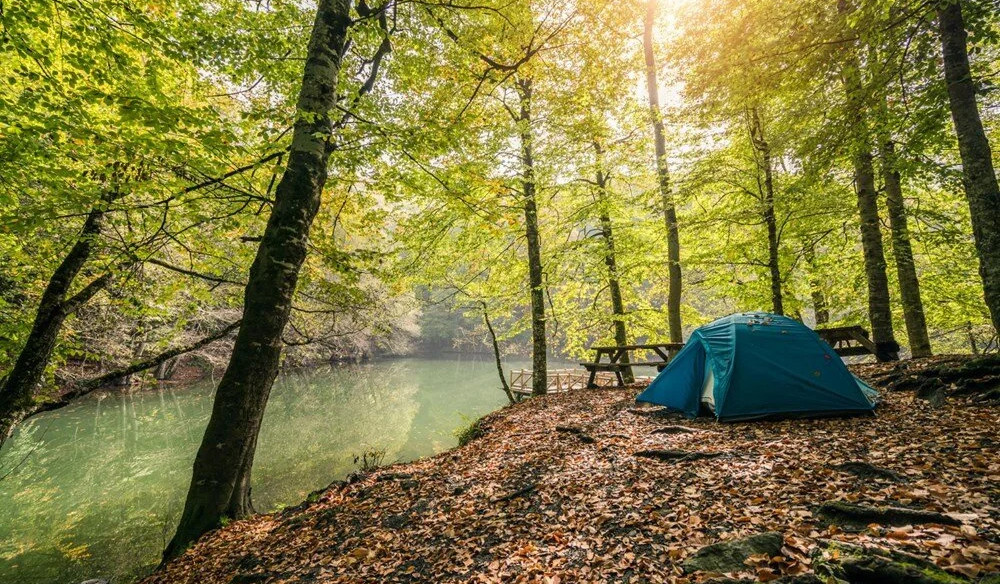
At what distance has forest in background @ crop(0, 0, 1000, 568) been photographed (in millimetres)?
5141

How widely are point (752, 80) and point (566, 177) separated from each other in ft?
21.8

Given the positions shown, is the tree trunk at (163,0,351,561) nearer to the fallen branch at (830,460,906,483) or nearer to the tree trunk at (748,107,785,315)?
the fallen branch at (830,460,906,483)

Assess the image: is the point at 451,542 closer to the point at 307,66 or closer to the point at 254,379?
the point at 254,379

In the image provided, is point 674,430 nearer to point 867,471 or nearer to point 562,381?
point 867,471

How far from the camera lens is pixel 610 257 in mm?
13461

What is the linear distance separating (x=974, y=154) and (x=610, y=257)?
28.1 ft

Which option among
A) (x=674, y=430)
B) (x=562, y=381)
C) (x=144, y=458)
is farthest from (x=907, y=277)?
(x=144, y=458)

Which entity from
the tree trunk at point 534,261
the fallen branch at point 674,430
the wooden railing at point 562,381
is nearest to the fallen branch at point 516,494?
the fallen branch at point 674,430

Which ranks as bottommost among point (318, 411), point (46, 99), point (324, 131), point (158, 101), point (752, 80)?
point (318, 411)

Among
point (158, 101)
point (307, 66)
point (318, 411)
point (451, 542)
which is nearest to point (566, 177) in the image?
point (307, 66)

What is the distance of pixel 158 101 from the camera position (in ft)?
18.8

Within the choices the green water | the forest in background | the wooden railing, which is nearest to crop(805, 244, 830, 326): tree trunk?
the forest in background

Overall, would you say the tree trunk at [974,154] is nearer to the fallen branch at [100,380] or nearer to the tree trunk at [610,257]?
the tree trunk at [610,257]

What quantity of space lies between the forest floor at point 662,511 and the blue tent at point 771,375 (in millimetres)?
303
